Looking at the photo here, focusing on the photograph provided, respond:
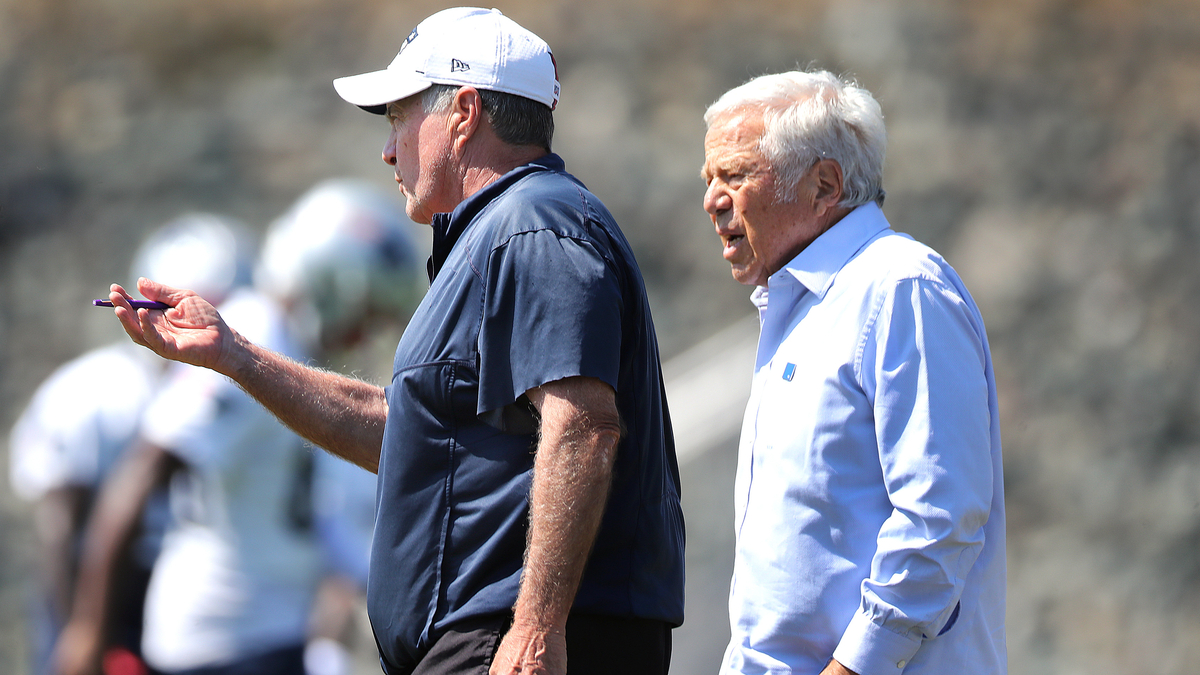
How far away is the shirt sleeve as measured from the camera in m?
1.38

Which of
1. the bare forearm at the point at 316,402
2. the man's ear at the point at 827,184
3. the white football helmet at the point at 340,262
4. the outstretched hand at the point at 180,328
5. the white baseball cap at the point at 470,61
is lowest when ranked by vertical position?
the white football helmet at the point at 340,262

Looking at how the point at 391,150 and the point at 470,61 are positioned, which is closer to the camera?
the point at 470,61

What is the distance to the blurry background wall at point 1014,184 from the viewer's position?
4.43m

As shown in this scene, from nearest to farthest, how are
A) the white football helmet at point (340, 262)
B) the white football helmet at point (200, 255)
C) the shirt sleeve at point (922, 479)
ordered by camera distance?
the shirt sleeve at point (922, 479) < the white football helmet at point (200, 255) < the white football helmet at point (340, 262)

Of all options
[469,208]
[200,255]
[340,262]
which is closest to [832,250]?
[469,208]

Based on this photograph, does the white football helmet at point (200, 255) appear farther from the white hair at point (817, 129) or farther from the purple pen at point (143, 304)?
the white hair at point (817, 129)

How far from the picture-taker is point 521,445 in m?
1.53

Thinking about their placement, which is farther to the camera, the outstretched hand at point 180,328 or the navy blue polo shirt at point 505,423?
the outstretched hand at point 180,328

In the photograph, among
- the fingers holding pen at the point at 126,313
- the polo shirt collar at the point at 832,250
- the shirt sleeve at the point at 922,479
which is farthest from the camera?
the fingers holding pen at the point at 126,313

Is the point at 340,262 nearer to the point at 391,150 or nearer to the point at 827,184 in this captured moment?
the point at 391,150

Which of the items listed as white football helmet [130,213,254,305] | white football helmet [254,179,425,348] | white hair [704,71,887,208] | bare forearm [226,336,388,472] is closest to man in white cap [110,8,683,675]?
white hair [704,71,887,208]

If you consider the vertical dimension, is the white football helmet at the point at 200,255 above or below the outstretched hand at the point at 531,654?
below

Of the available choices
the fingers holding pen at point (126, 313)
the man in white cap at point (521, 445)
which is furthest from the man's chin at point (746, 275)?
the fingers holding pen at point (126, 313)

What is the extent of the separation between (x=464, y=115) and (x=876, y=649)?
1.01 meters
